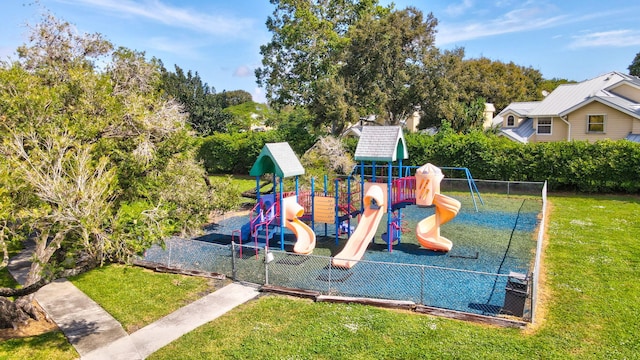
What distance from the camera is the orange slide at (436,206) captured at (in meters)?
15.1

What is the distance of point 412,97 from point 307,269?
27.5 metres

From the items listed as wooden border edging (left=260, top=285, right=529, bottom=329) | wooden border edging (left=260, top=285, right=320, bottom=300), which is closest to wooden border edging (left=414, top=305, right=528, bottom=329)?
wooden border edging (left=260, top=285, right=529, bottom=329)

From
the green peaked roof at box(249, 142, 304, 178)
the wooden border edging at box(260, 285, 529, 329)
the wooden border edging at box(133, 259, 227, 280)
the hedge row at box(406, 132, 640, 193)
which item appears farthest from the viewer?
the hedge row at box(406, 132, 640, 193)

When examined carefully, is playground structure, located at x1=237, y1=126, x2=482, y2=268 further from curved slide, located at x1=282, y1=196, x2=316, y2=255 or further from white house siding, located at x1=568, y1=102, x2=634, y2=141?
white house siding, located at x1=568, y1=102, x2=634, y2=141

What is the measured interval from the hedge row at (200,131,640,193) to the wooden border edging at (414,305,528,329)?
1878cm

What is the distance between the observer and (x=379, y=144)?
16.0 m

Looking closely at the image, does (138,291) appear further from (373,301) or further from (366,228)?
(366,228)

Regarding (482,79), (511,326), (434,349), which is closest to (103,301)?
(434,349)

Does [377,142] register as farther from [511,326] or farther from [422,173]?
[511,326]

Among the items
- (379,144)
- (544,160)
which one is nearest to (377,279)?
(379,144)

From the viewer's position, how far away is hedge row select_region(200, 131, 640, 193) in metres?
23.5

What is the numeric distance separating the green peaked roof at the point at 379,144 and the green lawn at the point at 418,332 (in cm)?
638

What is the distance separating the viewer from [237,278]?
1235cm

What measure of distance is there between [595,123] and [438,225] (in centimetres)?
2364
